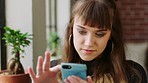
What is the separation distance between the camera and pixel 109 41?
127cm

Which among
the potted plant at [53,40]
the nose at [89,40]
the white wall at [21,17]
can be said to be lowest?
the potted plant at [53,40]

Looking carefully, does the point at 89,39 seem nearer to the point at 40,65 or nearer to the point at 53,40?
the point at 40,65

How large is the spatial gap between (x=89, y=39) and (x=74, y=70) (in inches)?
6.5

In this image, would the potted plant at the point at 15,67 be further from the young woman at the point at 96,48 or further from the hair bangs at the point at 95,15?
the hair bangs at the point at 95,15

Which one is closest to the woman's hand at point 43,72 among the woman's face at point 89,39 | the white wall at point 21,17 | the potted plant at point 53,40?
the woman's face at point 89,39

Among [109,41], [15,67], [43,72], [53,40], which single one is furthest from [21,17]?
[53,40]

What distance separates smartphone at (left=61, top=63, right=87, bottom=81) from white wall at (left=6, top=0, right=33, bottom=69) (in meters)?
0.65

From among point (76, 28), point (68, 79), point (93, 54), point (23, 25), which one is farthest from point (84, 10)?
point (23, 25)

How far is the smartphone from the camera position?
98cm

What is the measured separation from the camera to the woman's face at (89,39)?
1.09 metres

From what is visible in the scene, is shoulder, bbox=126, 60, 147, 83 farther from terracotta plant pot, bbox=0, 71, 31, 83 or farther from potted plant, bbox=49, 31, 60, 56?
potted plant, bbox=49, 31, 60, 56

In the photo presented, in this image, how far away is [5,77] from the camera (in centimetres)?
124

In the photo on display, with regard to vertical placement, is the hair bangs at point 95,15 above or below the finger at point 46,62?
above

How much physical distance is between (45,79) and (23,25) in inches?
27.7
